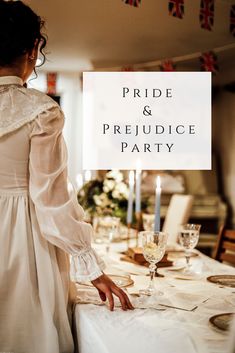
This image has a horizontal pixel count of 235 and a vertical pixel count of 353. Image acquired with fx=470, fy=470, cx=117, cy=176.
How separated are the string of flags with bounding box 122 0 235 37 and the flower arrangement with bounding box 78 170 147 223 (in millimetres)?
1004

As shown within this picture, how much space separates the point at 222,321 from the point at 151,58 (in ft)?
10.0

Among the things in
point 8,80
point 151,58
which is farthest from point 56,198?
point 151,58

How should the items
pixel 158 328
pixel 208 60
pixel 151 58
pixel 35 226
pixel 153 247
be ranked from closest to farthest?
pixel 158 328
pixel 35 226
pixel 153 247
pixel 208 60
pixel 151 58

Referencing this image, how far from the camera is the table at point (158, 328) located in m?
0.91

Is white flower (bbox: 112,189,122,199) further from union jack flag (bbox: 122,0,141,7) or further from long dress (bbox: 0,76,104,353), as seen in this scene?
long dress (bbox: 0,76,104,353)

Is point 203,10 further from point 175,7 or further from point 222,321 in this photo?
point 222,321

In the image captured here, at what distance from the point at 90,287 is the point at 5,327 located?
32 cm

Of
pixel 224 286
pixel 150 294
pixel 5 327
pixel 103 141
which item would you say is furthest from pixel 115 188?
pixel 5 327

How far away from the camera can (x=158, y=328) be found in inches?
39.4

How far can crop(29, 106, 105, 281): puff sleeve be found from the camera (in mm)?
1047

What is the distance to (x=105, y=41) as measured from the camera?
3316 mm

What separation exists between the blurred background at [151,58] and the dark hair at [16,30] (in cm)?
70

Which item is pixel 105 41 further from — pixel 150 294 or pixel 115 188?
pixel 150 294

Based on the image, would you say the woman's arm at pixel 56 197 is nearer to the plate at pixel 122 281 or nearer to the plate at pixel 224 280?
the plate at pixel 122 281
